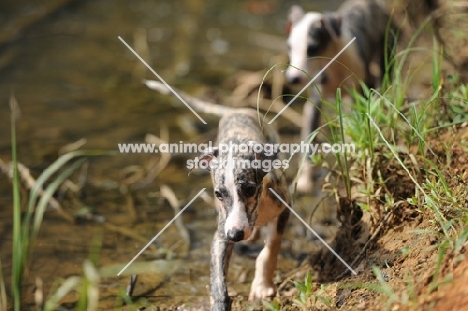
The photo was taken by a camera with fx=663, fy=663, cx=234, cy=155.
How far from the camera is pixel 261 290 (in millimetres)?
4059

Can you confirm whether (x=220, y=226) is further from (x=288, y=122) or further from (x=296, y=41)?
(x=288, y=122)

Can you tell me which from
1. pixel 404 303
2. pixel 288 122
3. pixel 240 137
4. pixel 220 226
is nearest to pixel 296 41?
pixel 288 122

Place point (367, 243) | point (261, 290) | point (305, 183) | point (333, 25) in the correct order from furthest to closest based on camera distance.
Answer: point (333, 25) < point (305, 183) < point (261, 290) < point (367, 243)

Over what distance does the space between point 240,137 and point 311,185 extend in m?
1.83

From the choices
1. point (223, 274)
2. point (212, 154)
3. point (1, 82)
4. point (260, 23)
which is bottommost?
point (223, 274)

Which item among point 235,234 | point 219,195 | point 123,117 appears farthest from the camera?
point 123,117

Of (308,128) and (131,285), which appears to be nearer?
(131,285)

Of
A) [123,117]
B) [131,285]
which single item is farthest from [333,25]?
[131,285]

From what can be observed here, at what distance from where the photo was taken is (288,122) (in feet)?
22.6

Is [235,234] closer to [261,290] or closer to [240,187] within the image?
[240,187]

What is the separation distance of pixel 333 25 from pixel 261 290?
2.84 metres

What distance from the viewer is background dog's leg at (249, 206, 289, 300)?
4.06 metres

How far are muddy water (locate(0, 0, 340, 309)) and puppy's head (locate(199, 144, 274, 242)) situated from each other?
80 centimetres

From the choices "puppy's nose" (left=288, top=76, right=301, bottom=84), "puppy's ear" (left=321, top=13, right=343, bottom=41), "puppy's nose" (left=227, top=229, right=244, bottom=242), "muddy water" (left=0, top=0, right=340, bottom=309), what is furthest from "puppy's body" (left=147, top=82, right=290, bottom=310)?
"puppy's ear" (left=321, top=13, right=343, bottom=41)
